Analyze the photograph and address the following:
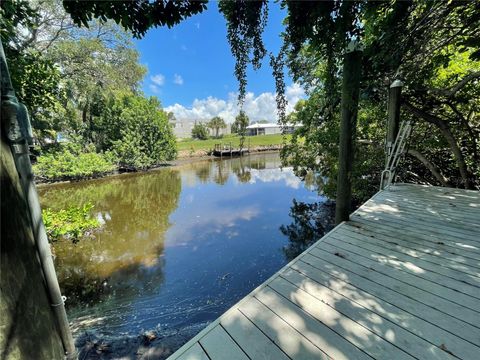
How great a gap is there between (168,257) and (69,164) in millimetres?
11899

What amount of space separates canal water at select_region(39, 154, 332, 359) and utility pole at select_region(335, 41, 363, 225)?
2.68 m

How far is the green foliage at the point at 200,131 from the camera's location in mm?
40562

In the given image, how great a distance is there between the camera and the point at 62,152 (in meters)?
14.2

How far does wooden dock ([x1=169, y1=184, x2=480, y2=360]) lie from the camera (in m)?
1.23

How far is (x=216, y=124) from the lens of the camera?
152 feet

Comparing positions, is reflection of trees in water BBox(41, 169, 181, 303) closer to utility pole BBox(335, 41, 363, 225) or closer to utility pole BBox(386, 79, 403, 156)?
utility pole BBox(335, 41, 363, 225)

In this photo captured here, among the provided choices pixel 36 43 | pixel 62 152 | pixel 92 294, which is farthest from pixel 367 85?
pixel 62 152

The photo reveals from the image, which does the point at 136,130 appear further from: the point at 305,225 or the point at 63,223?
the point at 305,225

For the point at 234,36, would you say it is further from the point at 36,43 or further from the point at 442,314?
the point at 36,43

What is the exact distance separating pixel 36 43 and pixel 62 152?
6.04 m

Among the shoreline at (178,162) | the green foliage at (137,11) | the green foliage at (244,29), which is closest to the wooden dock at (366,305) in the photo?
the green foliage at (244,29)

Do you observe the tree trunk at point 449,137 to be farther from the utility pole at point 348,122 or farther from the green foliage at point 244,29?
the green foliage at point 244,29

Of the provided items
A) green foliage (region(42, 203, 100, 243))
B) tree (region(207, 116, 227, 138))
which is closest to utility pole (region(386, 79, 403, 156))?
green foliage (region(42, 203, 100, 243))

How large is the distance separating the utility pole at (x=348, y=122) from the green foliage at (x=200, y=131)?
3953 cm
